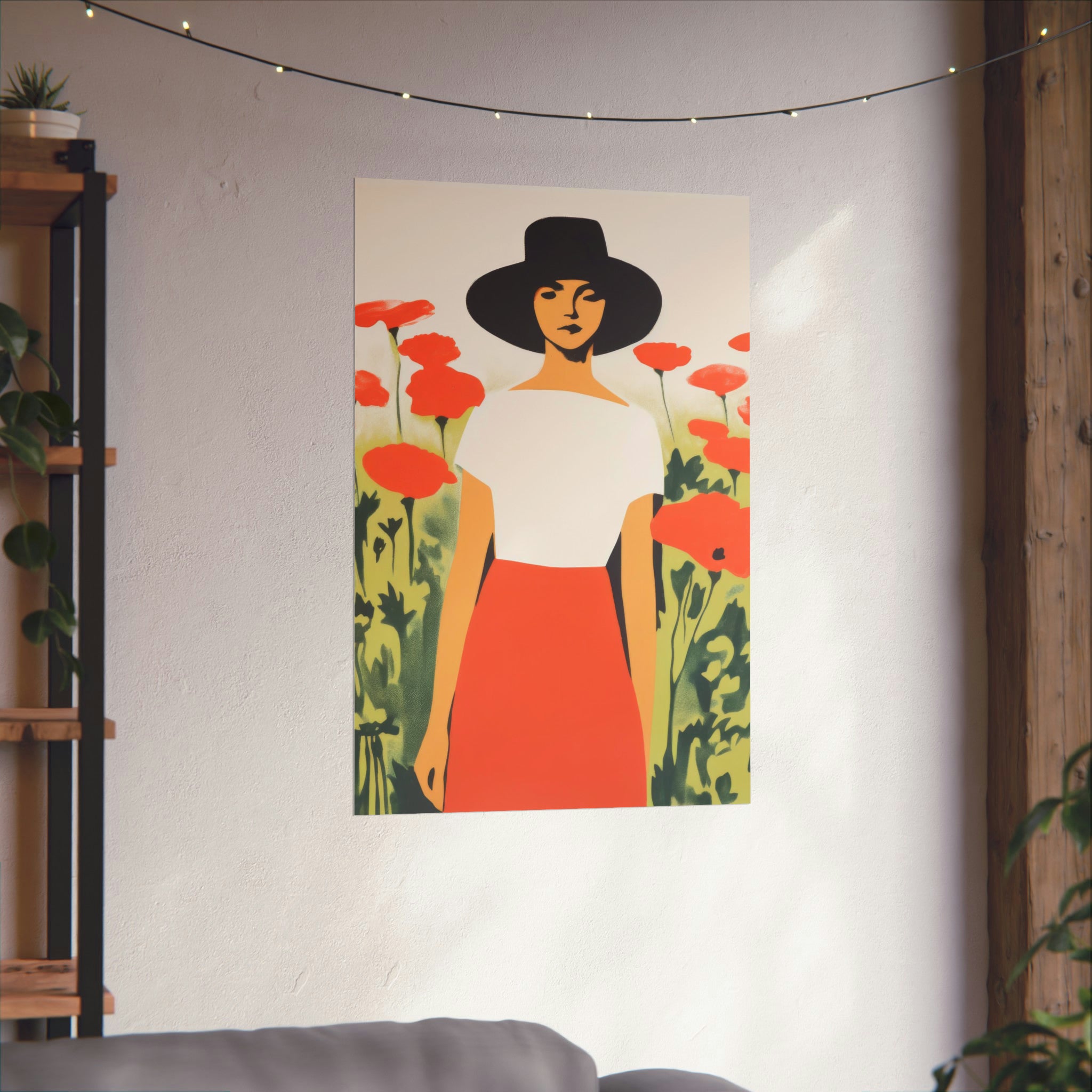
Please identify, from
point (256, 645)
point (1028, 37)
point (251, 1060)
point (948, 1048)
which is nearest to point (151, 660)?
point (256, 645)

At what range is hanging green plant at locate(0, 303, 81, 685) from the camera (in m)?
1.63

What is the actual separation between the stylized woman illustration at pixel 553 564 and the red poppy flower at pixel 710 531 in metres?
0.05

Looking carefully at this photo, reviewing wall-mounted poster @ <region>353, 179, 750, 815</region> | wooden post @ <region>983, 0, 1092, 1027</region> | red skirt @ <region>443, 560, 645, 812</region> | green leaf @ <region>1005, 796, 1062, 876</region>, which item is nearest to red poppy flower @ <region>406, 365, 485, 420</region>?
wall-mounted poster @ <region>353, 179, 750, 815</region>

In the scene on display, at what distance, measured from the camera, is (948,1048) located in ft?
7.47

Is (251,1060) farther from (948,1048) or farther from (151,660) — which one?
(948,1048)

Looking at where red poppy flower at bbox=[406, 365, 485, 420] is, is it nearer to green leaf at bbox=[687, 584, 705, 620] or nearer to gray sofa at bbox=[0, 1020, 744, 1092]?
green leaf at bbox=[687, 584, 705, 620]

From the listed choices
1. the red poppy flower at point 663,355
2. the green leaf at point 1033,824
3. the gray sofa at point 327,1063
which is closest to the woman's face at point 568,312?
the red poppy flower at point 663,355

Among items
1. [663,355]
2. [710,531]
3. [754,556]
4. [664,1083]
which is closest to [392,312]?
[663,355]

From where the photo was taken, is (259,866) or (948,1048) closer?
(259,866)

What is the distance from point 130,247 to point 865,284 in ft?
5.02

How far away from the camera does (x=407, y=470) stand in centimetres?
209

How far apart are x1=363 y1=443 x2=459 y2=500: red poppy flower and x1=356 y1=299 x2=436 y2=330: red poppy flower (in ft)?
0.80

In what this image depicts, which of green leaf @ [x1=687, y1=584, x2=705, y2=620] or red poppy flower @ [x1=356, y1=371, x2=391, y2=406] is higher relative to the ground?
red poppy flower @ [x1=356, y1=371, x2=391, y2=406]

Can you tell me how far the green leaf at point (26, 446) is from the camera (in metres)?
1.62
